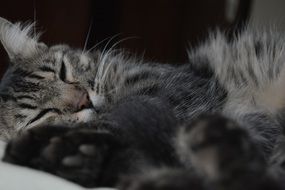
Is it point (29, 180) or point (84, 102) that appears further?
point (84, 102)

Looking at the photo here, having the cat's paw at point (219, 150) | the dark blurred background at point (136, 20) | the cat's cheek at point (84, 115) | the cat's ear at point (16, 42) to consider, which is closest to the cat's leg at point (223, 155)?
the cat's paw at point (219, 150)

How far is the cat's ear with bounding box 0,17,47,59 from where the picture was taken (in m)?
1.45

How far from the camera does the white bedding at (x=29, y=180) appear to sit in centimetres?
81

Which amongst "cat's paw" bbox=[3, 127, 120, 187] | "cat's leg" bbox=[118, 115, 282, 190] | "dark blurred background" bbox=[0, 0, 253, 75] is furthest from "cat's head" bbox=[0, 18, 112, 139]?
"dark blurred background" bbox=[0, 0, 253, 75]

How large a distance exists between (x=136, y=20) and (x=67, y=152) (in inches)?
83.7

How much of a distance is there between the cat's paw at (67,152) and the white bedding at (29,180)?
0.11 ft

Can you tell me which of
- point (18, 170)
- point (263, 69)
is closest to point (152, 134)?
point (18, 170)

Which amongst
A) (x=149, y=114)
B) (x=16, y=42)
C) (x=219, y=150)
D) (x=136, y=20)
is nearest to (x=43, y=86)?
(x=16, y=42)

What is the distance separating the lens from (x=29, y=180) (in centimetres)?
82

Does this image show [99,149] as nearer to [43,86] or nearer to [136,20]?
[43,86]

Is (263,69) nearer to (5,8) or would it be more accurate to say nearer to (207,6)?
(5,8)

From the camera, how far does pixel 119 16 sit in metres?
2.80

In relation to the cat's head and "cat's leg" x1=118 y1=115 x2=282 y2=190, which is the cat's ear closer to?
the cat's head

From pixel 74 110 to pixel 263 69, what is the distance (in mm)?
556
